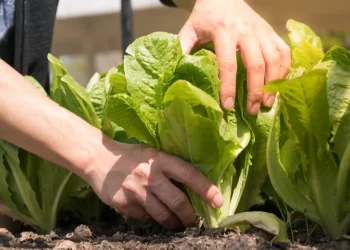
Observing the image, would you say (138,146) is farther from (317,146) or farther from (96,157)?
(317,146)

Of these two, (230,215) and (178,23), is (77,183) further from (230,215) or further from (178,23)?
(178,23)

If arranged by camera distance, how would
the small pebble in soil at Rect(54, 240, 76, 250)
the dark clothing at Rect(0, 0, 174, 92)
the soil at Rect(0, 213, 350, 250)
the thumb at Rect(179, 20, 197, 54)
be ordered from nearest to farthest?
the soil at Rect(0, 213, 350, 250), the small pebble in soil at Rect(54, 240, 76, 250), the thumb at Rect(179, 20, 197, 54), the dark clothing at Rect(0, 0, 174, 92)

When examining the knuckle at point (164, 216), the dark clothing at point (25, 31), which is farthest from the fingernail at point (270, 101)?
the dark clothing at point (25, 31)

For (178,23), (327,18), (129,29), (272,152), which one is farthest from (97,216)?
(327,18)

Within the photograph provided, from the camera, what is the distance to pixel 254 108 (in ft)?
4.05

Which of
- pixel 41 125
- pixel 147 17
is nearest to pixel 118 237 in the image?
pixel 41 125

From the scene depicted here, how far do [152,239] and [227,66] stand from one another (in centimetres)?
40

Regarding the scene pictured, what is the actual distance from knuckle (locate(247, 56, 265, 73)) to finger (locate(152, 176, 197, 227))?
30 cm

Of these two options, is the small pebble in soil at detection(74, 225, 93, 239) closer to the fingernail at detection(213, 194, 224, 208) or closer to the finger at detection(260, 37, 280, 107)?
the fingernail at detection(213, 194, 224, 208)

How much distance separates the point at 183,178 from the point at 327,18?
412 centimetres

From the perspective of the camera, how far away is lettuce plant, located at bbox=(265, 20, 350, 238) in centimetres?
108

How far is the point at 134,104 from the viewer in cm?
120

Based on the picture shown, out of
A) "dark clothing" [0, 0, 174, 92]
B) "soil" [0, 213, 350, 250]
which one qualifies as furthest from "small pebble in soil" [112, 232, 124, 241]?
"dark clothing" [0, 0, 174, 92]

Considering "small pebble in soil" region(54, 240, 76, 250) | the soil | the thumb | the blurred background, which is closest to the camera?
the soil
